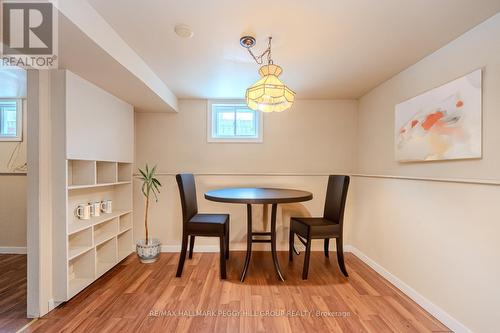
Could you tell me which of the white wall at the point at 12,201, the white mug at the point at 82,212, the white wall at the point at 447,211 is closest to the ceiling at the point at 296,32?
the white wall at the point at 447,211

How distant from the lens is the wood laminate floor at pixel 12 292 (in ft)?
5.53

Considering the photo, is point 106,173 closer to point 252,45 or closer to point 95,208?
point 95,208

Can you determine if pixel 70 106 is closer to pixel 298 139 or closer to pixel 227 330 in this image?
pixel 227 330

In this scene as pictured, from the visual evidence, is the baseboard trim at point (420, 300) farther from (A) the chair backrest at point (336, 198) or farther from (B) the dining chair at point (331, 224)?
(A) the chair backrest at point (336, 198)

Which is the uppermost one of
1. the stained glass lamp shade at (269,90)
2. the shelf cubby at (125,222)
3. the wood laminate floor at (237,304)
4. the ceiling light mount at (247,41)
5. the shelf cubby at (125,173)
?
the ceiling light mount at (247,41)

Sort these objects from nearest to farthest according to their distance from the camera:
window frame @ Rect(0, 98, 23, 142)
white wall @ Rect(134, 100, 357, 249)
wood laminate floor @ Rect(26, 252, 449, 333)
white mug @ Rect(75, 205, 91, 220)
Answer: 1. wood laminate floor @ Rect(26, 252, 449, 333)
2. white mug @ Rect(75, 205, 91, 220)
3. window frame @ Rect(0, 98, 23, 142)
4. white wall @ Rect(134, 100, 357, 249)

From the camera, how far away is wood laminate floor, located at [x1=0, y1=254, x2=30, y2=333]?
169 cm

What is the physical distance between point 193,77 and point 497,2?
2349 millimetres

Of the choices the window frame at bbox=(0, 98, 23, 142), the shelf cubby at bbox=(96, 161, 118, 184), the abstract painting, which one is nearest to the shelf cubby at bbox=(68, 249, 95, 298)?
the shelf cubby at bbox=(96, 161, 118, 184)

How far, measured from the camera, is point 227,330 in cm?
161

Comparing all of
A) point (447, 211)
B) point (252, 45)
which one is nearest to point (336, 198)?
point (447, 211)

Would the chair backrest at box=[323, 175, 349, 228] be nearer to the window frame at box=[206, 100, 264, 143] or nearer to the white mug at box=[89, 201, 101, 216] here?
the window frame at box=[206, 100, 264, 143]

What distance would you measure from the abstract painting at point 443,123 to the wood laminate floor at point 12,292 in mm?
3371

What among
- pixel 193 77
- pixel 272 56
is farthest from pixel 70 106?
pixel 272 56
